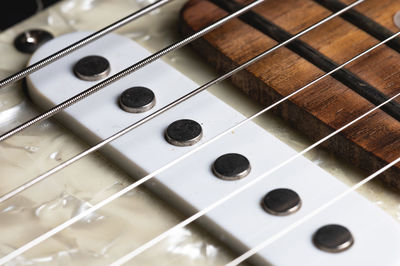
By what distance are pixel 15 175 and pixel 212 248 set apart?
0.24 m

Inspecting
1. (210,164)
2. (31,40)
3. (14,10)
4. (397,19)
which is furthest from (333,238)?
(14,10)

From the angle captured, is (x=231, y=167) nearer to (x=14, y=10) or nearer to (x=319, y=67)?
(x=319, y=67)

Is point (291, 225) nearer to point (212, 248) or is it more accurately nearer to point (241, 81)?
point (212, 248)

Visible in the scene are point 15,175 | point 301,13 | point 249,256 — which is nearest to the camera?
point 249,256

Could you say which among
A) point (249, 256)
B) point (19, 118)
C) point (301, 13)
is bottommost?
point (249, 256)

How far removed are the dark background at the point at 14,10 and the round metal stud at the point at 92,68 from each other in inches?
35.0

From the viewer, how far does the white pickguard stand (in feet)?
2.59

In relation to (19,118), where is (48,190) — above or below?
below

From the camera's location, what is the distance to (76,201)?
852mm

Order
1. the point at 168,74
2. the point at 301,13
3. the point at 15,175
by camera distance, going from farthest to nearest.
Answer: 1. the point at 301,13
2. the point at 168,74
3. the point at 15,175

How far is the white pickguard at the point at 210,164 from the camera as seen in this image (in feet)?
2.59

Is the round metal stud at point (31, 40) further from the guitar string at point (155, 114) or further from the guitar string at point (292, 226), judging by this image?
the guitar string at point (292, 226)

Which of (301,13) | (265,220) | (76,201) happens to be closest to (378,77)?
(301,13)

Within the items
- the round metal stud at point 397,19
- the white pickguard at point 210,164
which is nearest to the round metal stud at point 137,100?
the white pickguard at point 210,164
